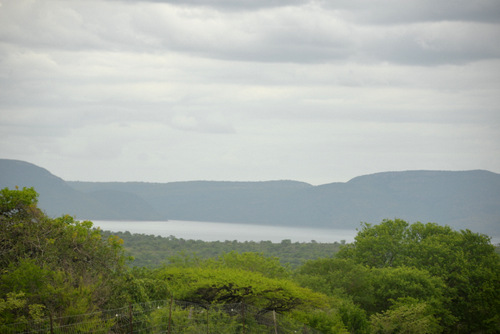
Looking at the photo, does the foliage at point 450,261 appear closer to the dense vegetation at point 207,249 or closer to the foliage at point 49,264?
the foliage at point 49,264

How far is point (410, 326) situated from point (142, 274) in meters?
17.4

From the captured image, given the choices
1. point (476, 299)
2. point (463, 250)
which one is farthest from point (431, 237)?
point (476, 299)

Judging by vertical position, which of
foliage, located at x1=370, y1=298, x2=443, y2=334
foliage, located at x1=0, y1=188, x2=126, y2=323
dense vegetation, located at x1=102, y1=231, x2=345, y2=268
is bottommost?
foliage, located at x1=370, y1=298, x2=443, y2=334

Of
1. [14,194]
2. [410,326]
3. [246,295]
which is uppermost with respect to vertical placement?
[14,194]

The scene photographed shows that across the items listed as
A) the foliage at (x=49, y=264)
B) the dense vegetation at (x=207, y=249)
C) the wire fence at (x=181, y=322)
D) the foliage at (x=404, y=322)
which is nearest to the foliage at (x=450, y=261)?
the foliage at (x=404, y=322)

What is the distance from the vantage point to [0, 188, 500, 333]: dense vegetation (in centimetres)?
2781

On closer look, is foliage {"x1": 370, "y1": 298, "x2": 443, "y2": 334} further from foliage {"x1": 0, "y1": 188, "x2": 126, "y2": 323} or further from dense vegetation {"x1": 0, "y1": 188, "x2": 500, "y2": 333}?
foliage {"x1": 0, "y1": 188, "x2": 126, "y2": 323}

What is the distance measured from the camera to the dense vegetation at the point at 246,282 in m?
27.8

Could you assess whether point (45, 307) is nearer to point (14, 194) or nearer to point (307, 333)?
point (14, 194)

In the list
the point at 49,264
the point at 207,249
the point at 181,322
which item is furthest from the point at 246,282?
the point at 207,249

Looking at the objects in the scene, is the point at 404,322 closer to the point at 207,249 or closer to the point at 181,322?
the point at 181,322

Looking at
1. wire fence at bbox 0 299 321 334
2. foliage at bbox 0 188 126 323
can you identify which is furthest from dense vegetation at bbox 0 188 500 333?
wire fence at bbox 0 299 321 334

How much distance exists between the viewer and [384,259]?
2291 inches

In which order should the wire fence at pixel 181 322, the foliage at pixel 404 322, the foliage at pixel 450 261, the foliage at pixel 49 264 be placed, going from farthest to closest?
the foliage at pixel 450 261 → the foliage at pixel 404 322 → the foliage at pixel 49 264 → the wire fence at pixel 181 322
